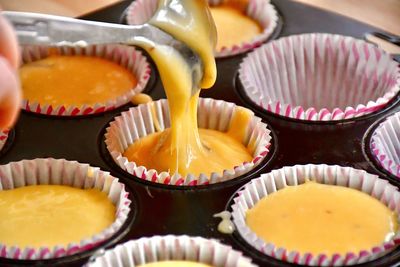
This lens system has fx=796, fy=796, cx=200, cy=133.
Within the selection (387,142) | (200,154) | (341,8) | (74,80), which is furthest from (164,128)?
Result: (341,8)

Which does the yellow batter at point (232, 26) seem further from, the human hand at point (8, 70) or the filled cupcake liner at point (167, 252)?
the human hand at point (8, 70)

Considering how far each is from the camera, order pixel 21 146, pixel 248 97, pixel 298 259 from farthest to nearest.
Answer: pixel 248 97 → pixel 21 146 → pixel 298 259

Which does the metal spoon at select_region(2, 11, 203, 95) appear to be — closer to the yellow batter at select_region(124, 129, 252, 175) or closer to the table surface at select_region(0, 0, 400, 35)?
the yellow batter at select_region(124, 129, 252, 175)

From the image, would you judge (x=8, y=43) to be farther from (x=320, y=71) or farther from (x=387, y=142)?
(x=320, y=71)

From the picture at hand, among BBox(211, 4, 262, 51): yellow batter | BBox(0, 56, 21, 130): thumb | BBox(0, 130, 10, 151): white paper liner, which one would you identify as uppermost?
BBox(0, 56, 21, 130): thumb

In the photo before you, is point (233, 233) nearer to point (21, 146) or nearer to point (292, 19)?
point (21, 146)

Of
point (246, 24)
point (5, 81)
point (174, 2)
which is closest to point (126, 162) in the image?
point (174, 2)

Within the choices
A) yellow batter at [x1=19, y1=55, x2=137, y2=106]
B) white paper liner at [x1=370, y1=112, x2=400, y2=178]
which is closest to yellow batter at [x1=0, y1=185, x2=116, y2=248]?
yellow batter at [x1=19, y1=55, x2=137, y2=106]
